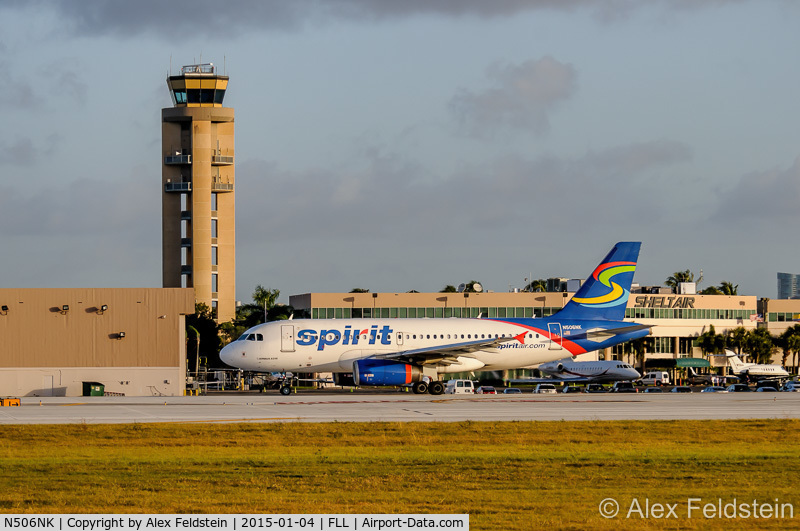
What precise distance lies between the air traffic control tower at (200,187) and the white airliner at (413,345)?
80.5 meters

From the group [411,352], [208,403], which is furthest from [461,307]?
[208,403]

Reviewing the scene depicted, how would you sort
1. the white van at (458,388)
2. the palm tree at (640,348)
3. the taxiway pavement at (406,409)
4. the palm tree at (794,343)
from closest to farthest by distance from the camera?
the taxiway pavement at (406,409) → the white van at (458,388) → the palm tree at (640,348) → the palm tree at (794,343)

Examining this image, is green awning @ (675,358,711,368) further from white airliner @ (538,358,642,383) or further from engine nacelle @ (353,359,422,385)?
engine nacelle @ (353,359,422,385)

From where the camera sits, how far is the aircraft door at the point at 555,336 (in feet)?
190

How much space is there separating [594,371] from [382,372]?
44.8 metres

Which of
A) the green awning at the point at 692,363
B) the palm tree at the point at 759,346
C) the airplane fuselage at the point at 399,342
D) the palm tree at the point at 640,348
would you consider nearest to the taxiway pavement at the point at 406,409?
the airplane fuselage at the point at 399,342

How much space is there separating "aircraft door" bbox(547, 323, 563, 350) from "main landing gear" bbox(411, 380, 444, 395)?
23.4 ft

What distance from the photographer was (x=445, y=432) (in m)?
31.8

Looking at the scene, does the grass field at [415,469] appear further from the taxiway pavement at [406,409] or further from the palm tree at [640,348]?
the palm tree at [640,348]

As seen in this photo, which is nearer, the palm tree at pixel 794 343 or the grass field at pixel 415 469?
the grass field at pixel 415 469

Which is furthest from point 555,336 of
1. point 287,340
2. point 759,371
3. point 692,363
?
point 692,363

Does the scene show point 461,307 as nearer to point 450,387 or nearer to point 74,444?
point 450,387

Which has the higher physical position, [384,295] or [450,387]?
[384,295]

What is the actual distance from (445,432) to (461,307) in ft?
261
